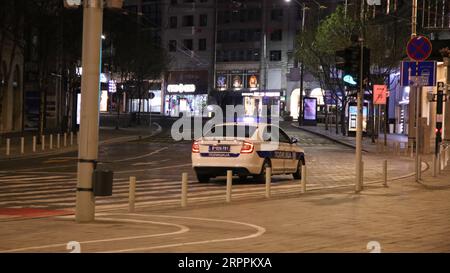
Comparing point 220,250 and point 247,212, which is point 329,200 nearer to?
point 247,212

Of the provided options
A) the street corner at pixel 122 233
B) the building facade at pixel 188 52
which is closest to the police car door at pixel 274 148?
the street corner at pixel 122 233

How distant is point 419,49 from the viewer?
19.9 m

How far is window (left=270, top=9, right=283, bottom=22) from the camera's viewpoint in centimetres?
9969

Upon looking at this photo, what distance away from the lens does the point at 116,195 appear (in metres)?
17.0

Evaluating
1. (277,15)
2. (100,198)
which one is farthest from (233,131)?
(277,15)

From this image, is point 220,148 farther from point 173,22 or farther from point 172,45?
point 173,22

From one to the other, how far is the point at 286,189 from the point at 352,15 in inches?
1381

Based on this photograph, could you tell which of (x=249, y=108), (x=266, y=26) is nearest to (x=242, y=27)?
(x=266, y=26)

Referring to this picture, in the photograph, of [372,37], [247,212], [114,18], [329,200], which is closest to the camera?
[247,212]

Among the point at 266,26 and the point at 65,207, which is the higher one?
the point at 266,26

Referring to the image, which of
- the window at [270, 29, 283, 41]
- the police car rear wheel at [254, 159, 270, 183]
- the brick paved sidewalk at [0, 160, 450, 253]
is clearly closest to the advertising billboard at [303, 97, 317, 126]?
the window at [270, 29, 283, 41]

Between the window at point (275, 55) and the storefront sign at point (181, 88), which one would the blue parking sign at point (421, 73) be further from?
the storefront sign at point (181, 88)

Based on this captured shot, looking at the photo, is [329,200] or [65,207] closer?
[65,207]

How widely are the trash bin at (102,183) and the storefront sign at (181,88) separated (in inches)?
3737
